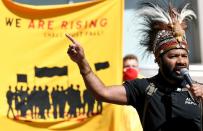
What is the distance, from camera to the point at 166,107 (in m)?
3.09

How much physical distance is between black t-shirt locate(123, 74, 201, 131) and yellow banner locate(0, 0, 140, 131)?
1.74 m

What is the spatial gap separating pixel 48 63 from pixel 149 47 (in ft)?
5.55

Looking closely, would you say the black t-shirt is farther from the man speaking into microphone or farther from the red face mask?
the red face mask

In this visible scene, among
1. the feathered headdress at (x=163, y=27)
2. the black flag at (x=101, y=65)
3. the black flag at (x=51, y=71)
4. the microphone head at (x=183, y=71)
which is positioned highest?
the feathered headdress at (x=163, y=27)

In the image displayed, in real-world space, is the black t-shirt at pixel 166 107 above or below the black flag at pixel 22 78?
below

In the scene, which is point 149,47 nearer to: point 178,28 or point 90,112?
point 178,28

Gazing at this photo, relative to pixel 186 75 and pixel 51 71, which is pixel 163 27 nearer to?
pixel 186 75

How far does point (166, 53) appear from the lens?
124 inches

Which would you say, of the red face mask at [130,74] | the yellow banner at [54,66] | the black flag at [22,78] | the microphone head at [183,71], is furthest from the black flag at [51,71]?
the microphone head at [183,71]

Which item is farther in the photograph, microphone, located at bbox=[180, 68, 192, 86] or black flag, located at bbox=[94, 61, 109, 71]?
black flag, located at bbox=[94, 61, 109, 71]

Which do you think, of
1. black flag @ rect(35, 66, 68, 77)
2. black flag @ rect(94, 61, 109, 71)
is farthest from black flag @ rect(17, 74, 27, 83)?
black flag @ rect(94, 61, 109, 71)

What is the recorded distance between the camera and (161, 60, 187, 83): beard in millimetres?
3068

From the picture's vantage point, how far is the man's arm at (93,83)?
3.07 m

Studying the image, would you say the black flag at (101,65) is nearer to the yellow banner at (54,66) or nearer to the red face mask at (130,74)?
the yellow banner at (54,66)
